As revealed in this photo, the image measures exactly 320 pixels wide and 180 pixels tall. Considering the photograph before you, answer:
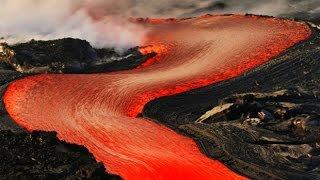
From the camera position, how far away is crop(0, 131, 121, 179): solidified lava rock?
21641 mm

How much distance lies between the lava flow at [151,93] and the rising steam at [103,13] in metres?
3.70

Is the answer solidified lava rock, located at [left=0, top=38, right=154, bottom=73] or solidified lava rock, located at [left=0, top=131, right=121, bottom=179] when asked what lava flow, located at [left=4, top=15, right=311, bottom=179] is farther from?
solidified lava rock, located at [left=0, top=131, right=121, bottom=179]

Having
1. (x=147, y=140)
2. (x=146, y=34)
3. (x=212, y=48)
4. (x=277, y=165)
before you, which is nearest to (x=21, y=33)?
(x=146, y=34)

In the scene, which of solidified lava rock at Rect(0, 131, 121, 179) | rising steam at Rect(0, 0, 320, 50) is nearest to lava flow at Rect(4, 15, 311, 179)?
solidified lava rock at Rect(0, 131, 121, 179)

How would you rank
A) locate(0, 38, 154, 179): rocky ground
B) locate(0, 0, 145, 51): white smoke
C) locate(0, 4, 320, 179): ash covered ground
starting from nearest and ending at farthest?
locate(0, 38, 154, 179): rocky ground < locate(0, 4, 320, 179): ash covered ground < locate(0, 0, 145, 51): white smoke

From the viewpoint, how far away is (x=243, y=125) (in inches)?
1078

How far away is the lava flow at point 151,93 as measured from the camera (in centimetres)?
2519

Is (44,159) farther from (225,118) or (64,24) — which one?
(64,24)

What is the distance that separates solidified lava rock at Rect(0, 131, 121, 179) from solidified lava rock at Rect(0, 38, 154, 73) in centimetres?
1123

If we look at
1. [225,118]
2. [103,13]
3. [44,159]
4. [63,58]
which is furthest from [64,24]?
[44,159]

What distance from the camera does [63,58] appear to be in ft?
124

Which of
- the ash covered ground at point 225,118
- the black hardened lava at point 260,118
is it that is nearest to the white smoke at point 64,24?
the ash covered ground at point 225,118

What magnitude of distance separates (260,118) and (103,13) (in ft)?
102

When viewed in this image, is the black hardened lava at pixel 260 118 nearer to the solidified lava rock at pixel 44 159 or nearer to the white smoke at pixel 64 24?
the solidified lava rock at pixel 44 159
